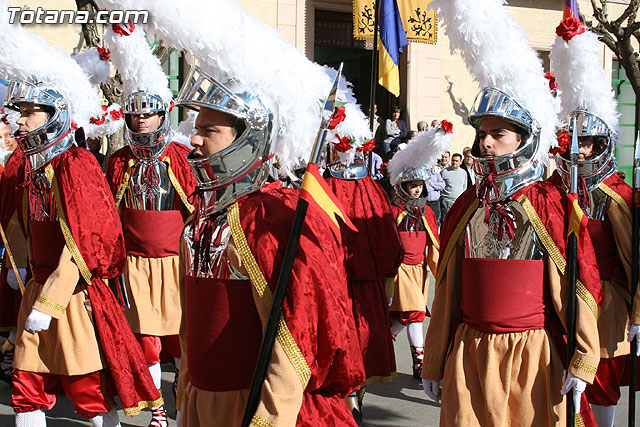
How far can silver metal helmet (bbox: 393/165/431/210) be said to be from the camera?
23.5 ft

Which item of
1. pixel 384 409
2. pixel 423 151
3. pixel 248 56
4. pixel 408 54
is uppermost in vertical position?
pixel 408 54

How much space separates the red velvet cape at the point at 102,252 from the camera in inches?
162

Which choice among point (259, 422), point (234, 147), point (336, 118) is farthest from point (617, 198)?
point (259, 422)

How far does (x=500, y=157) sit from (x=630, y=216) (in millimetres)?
1467

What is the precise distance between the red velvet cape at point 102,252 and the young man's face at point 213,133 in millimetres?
1608

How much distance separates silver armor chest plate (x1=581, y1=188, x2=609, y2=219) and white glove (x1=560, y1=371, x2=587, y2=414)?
5.26 feet

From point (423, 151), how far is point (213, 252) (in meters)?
4.83

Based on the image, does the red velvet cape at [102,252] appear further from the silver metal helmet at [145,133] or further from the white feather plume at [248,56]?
the white feather plume at [248,56]

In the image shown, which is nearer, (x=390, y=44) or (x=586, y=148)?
(x=586, y=148)

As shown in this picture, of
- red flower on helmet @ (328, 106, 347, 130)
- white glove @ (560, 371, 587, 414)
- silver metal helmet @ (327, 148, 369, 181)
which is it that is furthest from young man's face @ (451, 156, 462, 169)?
red flower on helmet @ (328, 106, 347, 130)

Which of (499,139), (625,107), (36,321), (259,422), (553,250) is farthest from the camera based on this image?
(625,107)

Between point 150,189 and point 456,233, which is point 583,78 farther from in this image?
point 150,189

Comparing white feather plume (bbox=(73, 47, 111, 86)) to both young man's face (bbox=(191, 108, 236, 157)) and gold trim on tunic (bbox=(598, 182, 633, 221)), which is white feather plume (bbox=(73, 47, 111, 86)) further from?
gold trim on tunic (bbox=(598, 182, 633, 221))

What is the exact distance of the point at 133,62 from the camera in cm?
572
